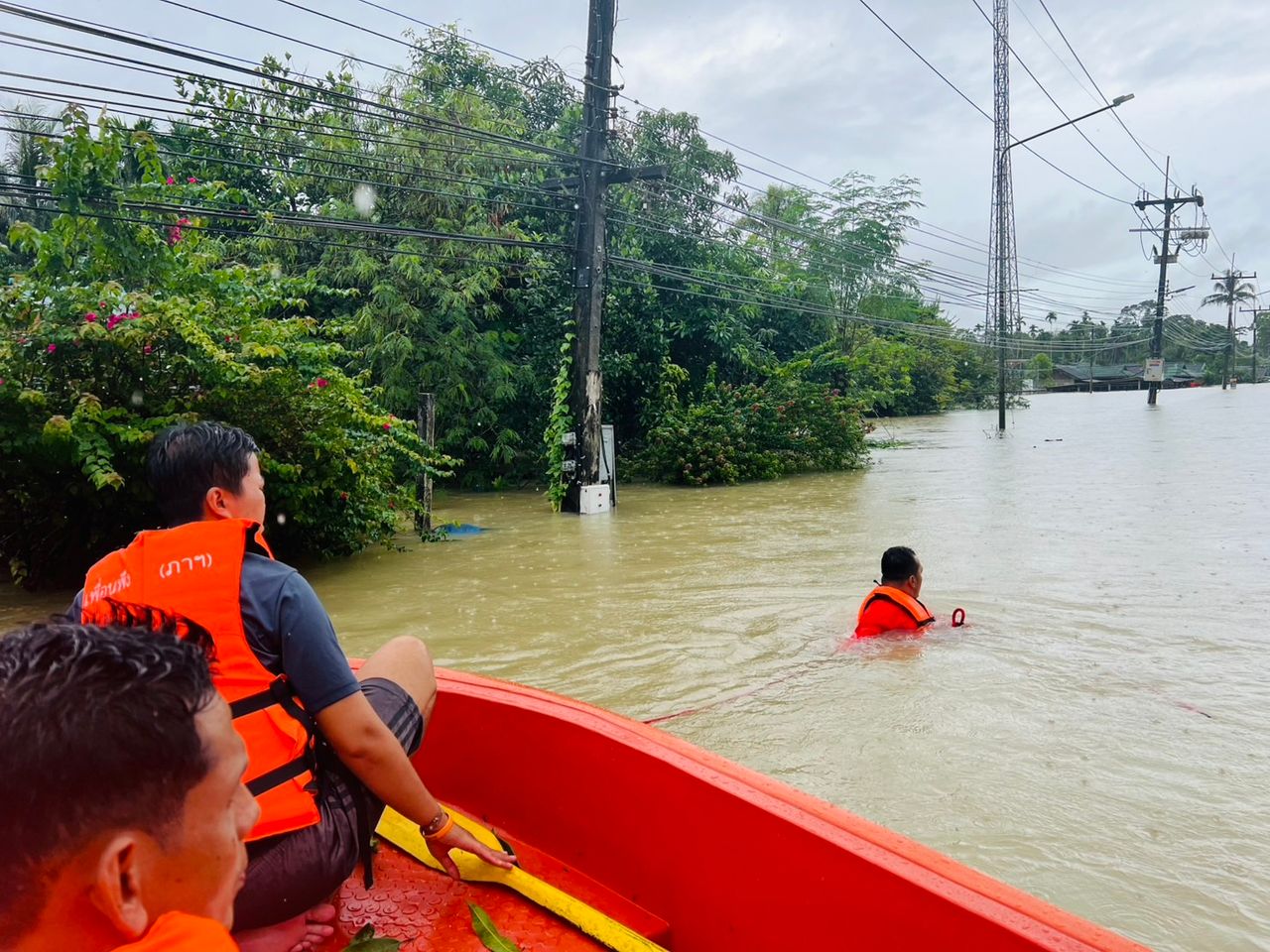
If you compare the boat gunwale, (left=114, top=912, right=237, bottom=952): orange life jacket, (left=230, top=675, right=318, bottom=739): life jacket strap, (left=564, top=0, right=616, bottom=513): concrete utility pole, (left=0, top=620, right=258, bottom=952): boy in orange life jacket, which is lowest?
the boat gunwale

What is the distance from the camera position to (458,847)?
207 centimetres

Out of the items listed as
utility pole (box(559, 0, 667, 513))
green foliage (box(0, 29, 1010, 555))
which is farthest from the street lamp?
utility pole (box(559, 0, 667, 513))

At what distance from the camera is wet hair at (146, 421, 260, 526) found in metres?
2.01

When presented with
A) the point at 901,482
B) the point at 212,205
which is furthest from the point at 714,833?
the point at 901,482

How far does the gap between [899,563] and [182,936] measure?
17.5ft

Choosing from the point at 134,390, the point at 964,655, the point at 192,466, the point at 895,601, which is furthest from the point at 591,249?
the point at 192,466

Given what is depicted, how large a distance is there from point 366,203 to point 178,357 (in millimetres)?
8579

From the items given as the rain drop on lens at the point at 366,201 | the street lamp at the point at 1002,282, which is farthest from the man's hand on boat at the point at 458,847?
the street lamp at the point at 1002,282

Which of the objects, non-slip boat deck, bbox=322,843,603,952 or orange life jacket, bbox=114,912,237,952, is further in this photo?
non-slip boat deck, bbox=322,843,603,952

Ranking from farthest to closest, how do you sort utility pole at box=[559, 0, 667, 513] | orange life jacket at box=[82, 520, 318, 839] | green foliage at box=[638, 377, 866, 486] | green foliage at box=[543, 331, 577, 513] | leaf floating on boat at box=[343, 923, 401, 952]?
green foliage at box=[638, 377, 866, 486] → green foliage at box=[543, 331, 577, 513] → utility pole at box=[559, 0, 667, 513] → leaf floating on boat at box=[343, 923, 401, 952] → orange life jacket at box=[82, 520, 318, 839]

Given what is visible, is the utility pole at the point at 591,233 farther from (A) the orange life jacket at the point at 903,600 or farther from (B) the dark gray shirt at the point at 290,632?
(B) the dark gray shirt at the point at 290,632

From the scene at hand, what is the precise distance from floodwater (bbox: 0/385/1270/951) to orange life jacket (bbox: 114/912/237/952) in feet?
9.92

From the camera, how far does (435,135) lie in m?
15.1

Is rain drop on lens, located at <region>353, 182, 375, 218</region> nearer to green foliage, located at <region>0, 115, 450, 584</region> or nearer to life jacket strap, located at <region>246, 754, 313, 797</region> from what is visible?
green foliage, located at <region>0, 115, 450, 584</region>
